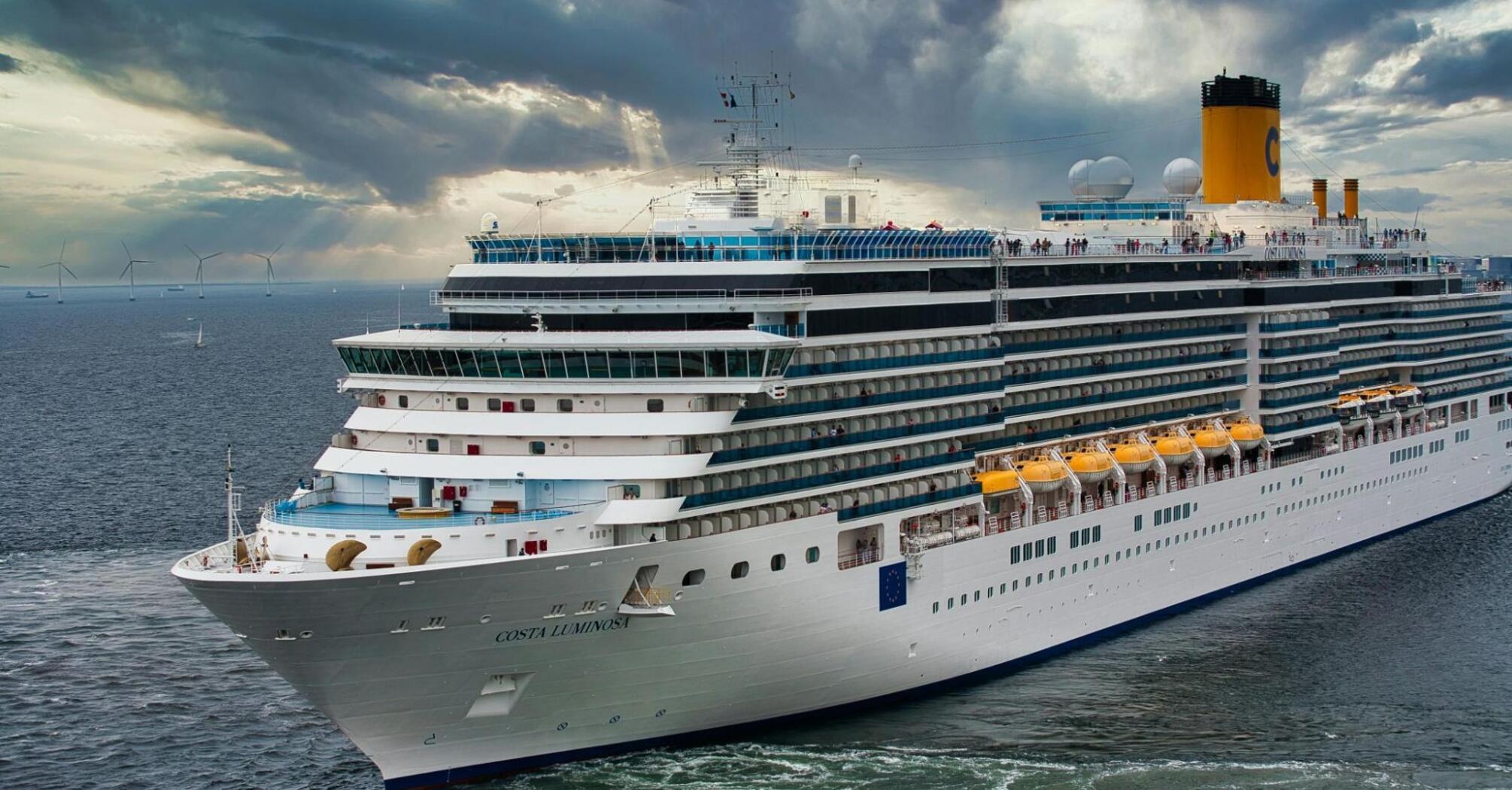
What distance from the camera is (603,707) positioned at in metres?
31.2

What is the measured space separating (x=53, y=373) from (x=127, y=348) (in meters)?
33.1

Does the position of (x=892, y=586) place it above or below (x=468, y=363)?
below

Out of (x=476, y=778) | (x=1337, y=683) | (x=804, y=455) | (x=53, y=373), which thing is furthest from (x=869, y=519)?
(x=53, y=373)

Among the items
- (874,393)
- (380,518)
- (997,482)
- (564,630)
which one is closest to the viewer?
(564,630)

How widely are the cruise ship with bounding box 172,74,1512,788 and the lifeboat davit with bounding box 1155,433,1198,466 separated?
0.09 metres

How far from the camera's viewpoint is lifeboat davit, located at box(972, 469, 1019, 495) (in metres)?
38.8

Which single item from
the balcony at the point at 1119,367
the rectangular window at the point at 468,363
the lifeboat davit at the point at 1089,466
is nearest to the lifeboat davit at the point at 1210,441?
the balcony at the point at 1119,367

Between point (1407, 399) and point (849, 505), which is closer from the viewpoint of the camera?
point (849, 505)

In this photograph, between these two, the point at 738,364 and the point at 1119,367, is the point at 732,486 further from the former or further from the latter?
the point at 1119,367

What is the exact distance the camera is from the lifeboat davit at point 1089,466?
135ft

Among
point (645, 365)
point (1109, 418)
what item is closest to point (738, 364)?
point (645, 365)

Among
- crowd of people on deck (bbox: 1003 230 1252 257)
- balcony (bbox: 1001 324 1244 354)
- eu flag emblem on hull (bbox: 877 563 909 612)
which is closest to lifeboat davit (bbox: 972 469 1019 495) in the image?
balcony (bbox: 1001 324 1244 354)

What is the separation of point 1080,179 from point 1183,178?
199 inches

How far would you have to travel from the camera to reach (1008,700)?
123ft
